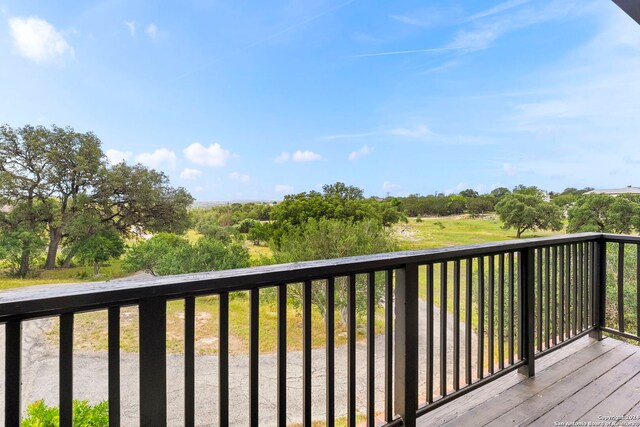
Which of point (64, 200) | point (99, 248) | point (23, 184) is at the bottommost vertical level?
point (99, 248)

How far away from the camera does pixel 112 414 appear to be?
3.05ft

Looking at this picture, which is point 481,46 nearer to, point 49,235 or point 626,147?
point 626,147

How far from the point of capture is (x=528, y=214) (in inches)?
274

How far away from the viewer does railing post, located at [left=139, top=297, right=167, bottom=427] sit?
0.93 meters

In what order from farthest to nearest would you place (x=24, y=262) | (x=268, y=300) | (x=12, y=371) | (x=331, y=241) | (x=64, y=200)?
1. (x=331, y=241)
2. (x=64, y=200)
3. (x=24, y=262)
4. (x=268, y=300)
5. (x=12, y=371)

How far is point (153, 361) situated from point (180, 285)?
0.22 metres

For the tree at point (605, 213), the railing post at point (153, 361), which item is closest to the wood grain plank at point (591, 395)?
the railing post at point (153, 361)

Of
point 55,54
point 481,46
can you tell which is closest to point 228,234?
point 55,54

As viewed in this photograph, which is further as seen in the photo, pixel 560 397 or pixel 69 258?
pixel 69 258

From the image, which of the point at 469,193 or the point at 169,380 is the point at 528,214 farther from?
the point at 169,380

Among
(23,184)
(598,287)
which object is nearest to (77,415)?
(598,287)

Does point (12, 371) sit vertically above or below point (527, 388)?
above

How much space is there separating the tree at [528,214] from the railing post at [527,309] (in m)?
5.55

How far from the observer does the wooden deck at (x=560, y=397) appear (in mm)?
1609
